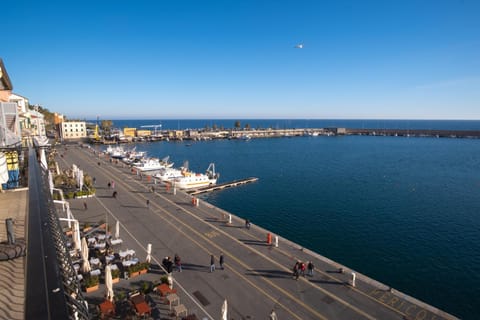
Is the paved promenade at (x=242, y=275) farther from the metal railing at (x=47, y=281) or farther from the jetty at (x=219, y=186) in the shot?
the jetty at (x=219, y=186)

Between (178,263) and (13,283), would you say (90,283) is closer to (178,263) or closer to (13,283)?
(178,263)

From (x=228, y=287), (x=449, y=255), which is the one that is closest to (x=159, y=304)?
(x=228, y=287)

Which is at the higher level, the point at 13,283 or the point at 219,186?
the point at 13,283

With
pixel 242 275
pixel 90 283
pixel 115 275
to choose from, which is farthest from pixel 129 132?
pixel 242 275

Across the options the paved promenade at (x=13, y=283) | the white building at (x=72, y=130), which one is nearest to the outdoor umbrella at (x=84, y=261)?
the paved promenade at (x=13, y=283)

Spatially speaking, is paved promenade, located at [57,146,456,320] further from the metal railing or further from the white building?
the white building

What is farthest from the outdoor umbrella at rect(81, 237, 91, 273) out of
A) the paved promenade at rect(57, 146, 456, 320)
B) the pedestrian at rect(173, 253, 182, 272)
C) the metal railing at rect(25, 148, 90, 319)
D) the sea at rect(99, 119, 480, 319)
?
the sea at rect(99, 119, 480, 319)
